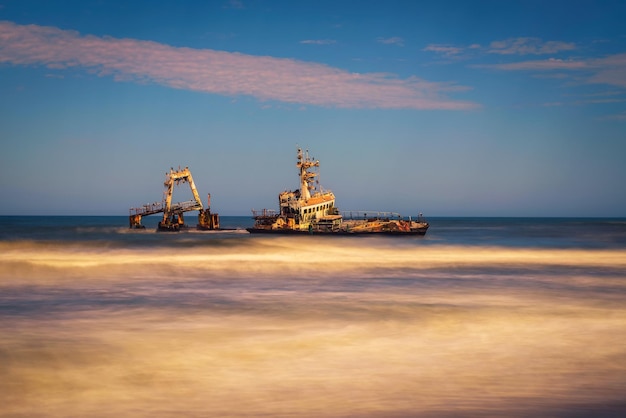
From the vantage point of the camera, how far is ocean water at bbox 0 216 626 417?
942cm

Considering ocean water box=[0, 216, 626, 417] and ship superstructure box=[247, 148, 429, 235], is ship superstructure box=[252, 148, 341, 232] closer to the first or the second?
ship superstructure box=[247, 148, 429, 235]

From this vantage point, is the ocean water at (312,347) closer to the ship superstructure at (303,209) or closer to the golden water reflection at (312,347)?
the golden water reflection at (312,347)

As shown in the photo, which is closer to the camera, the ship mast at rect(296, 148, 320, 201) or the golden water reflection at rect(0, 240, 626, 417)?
the golden water reflection at rect(0, 240, 626, 417)

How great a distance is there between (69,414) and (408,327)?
8.72m

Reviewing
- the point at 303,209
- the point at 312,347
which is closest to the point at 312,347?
the point at 312,347

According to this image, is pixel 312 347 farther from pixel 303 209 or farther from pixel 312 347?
pixel 303 209

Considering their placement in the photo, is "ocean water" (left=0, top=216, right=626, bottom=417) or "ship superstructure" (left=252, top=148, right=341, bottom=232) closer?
"ocean water" (left=0, top=216, right=626, bottom=417)

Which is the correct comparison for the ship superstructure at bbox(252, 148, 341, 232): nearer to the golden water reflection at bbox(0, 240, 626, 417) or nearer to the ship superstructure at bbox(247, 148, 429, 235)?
the ship superstructure at bbox(247, 148, 429, 235)

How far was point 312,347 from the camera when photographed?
13.4 meters

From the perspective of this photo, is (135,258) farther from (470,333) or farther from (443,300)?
(470,333)

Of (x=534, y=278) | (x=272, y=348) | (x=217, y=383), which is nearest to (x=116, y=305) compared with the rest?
(x=272, y=348)

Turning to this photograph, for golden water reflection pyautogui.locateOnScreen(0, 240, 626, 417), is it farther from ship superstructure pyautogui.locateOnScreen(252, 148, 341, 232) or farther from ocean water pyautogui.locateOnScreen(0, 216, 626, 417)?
ship superstructure pyautogui.locateOnScreen(252, 148, 341, 232)

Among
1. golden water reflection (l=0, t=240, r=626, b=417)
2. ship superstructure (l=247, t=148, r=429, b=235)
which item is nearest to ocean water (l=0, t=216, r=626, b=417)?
golden water reflection (l=0, t=240, r=626, b=417)

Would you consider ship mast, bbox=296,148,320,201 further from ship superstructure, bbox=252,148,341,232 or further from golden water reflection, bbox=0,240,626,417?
golden water reflection, bbox=0,240,626,417
